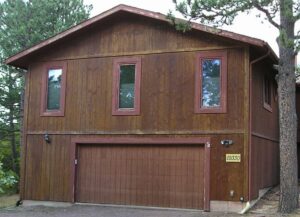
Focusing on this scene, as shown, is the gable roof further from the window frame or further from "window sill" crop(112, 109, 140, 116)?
"window sill" crop(112, 109, 140, 116)

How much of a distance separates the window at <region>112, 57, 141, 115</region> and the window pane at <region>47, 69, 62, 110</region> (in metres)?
2.17

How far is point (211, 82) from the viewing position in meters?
15.9

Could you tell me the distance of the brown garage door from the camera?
1606 centimetres

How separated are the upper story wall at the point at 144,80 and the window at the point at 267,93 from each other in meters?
2.62

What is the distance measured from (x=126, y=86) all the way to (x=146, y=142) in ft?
6.36

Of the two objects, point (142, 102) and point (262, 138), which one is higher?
point (142, 102)

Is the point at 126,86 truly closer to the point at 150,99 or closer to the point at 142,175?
the point at 150,99

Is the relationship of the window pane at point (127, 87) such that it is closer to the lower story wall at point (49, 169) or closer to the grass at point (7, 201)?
the lower story wall at point (49, 169)

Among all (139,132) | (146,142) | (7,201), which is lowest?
(7,201)

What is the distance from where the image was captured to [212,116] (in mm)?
15781

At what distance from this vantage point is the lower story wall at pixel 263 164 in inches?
620

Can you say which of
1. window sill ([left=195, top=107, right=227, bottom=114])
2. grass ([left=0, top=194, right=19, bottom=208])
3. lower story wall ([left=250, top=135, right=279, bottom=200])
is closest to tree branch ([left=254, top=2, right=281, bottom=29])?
window sill ([left=195, top=107, right=227, bottom=114])

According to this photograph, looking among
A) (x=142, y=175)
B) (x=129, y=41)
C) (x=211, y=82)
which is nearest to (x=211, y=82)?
(x=211, y=82)

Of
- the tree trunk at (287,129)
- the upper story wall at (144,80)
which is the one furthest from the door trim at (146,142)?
the tree trunk at (287,129)
